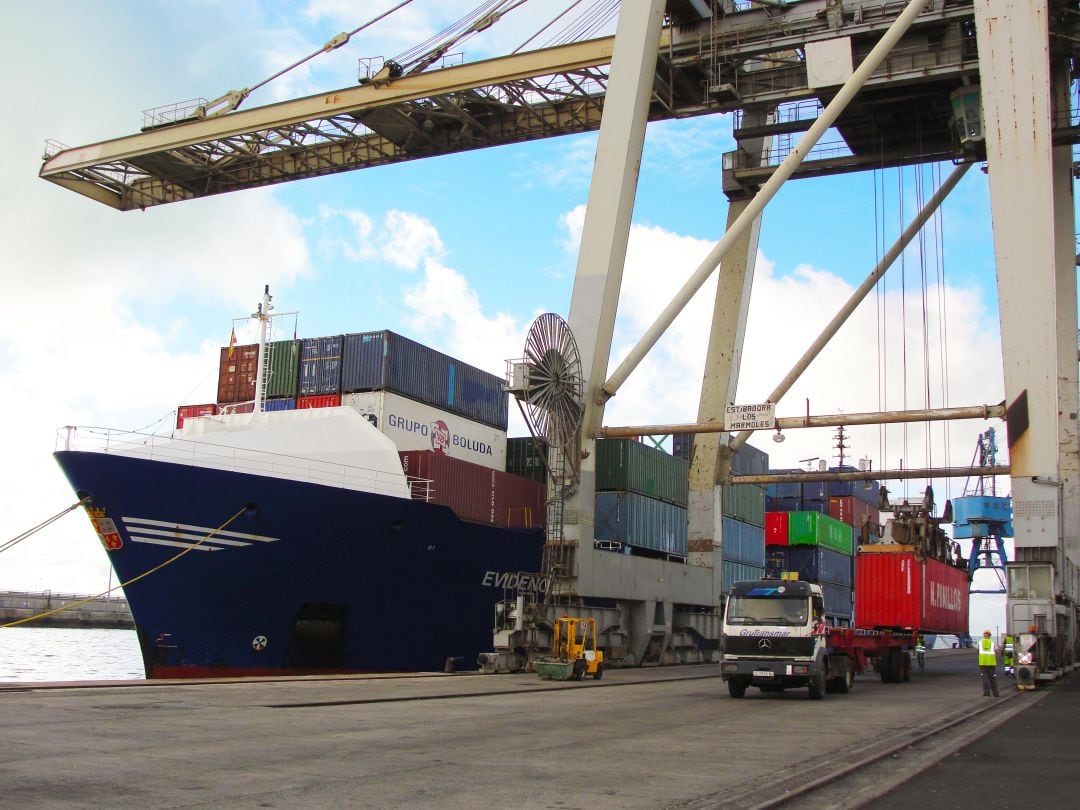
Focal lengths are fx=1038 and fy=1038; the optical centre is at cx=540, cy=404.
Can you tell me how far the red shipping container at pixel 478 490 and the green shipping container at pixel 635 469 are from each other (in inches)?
100.0

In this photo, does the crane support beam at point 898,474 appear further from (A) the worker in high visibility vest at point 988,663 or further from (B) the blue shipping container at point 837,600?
(B) the blue shipping container at point 837,600

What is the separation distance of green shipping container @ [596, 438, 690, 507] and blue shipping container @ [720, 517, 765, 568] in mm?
5316

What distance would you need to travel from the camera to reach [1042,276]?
25.4 metres

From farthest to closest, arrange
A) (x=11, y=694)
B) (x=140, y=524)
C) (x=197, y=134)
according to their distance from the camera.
Result: (x=197, y=134) < (x=140, y=524) < (x=11, y=694)

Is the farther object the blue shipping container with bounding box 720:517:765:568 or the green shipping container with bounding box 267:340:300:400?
the blue shipping container with bounding box 720:517:765:568

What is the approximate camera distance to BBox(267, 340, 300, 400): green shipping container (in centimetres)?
2795

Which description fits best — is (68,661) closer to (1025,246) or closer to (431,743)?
(431,743)

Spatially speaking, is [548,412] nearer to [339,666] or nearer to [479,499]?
[479,499]

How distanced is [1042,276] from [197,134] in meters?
25.2

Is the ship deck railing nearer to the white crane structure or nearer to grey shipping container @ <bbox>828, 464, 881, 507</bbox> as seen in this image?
the white crane structure

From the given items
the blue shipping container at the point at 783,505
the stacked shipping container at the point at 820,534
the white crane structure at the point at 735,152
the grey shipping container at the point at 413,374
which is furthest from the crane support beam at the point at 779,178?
the blue shipping container at the point at 783,505

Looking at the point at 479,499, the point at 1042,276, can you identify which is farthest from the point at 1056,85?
the point at 479,499

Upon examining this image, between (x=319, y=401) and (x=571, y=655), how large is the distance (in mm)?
9256

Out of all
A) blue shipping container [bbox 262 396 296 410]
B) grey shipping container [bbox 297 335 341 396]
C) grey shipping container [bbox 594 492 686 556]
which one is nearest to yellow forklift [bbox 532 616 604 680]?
grey shipping container [bbox 594 492 686 556]
